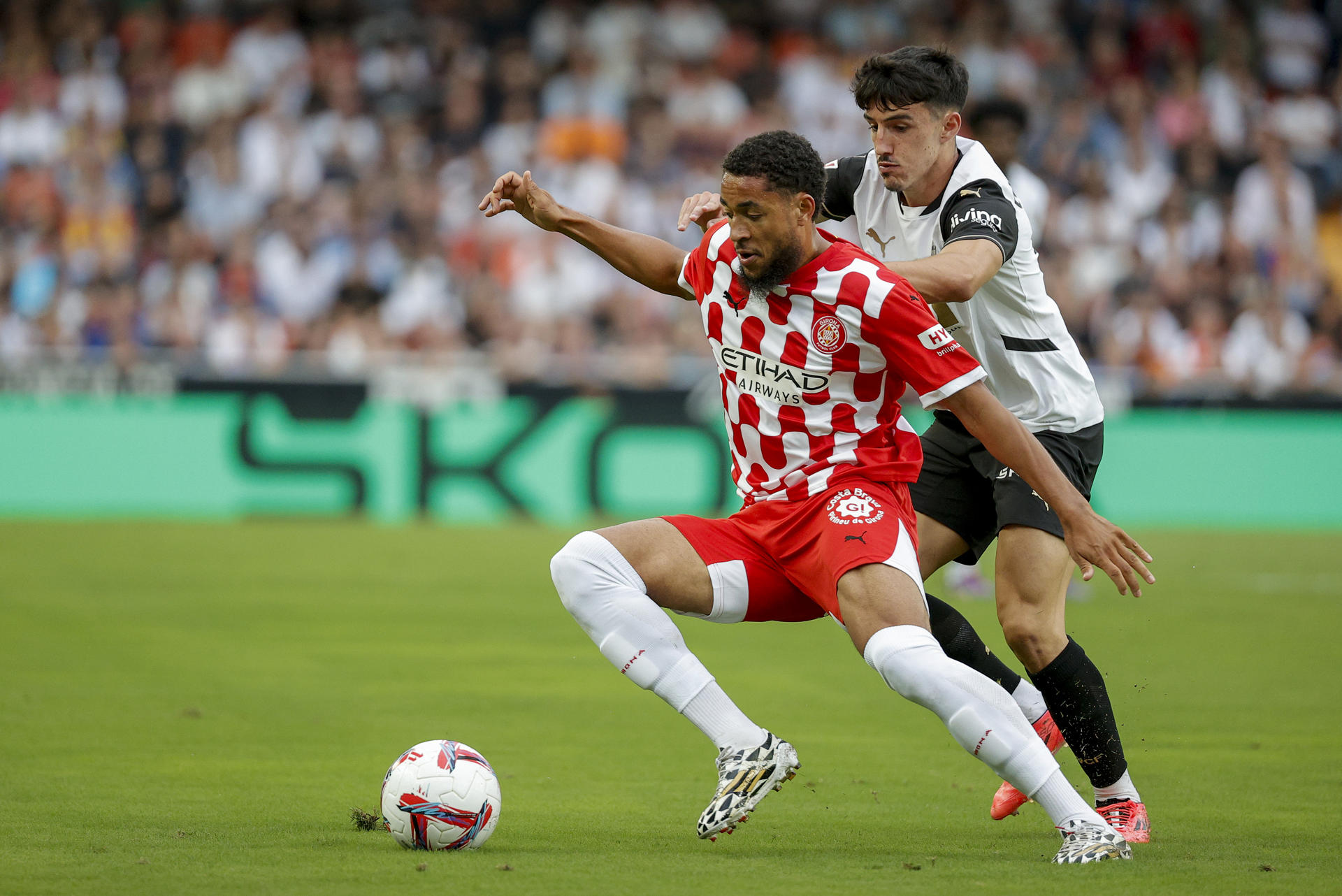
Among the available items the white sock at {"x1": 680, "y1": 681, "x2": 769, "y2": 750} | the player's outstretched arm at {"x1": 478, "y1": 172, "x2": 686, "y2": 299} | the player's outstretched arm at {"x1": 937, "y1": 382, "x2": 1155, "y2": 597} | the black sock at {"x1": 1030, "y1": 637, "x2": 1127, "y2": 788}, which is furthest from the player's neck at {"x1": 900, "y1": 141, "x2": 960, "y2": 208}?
the white sock at {"x1": 680, "y1": 681, "x2": 769, "y2": 750}

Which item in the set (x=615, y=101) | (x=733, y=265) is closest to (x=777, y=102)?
(x=615, y=101)

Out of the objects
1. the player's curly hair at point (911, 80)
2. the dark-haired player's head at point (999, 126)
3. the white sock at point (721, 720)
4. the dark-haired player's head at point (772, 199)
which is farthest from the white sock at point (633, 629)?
the dark-haired player's head at point (999, 126)

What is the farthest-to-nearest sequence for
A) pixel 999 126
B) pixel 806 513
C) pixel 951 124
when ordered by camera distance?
1. pixel 999 126
2. pixel 951 124
3. pixel 806 513

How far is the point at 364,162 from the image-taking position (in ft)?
60.3

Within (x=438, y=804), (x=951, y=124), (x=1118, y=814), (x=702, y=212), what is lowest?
(x=1118, y=814)

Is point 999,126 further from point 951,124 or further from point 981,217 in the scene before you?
point 981,217

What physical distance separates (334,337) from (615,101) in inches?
193

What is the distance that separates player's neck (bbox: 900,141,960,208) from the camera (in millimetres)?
5430

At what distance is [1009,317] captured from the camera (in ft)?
17.9

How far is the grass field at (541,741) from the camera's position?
14.8 feet

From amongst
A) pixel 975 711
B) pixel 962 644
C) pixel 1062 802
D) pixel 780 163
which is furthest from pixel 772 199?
pixel 1062 802

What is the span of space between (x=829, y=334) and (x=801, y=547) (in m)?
0.62

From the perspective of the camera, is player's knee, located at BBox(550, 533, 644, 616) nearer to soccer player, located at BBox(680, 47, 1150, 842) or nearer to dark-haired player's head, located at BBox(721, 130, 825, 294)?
dark-haired player's head, located at BBox(721, 130, 825, 294)

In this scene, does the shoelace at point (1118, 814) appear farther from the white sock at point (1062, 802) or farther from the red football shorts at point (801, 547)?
the red football shorts at point (801, 547)
